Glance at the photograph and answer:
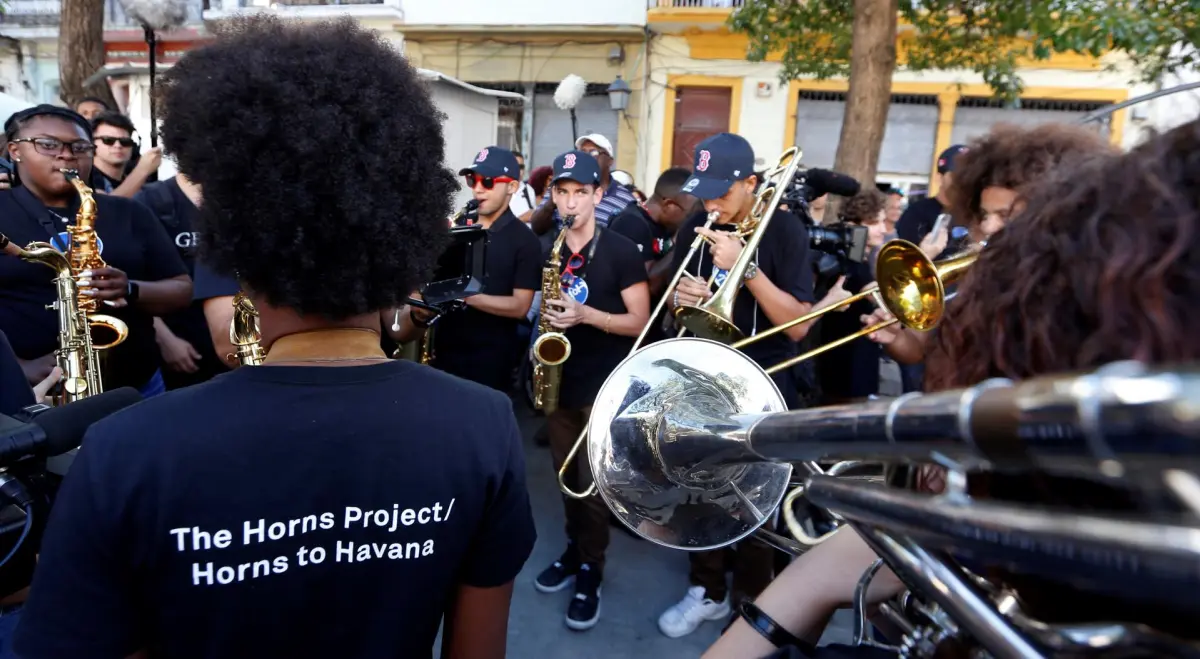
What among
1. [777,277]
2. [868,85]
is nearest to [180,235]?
[777,277]

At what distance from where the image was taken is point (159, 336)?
135 inches

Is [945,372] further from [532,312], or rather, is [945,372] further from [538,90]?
[538,90]

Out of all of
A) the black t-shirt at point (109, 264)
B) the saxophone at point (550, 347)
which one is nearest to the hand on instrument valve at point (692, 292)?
the saxophone at point (550, 347)

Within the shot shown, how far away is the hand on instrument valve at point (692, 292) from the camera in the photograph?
2.95m

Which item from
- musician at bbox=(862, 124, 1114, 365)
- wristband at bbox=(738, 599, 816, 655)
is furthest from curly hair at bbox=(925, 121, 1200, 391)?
musician at bbox=(862, 124, 1114, 365)

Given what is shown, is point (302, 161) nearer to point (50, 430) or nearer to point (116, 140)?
point (50, 430)

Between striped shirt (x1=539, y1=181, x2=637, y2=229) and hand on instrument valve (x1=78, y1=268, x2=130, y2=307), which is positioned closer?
hand on instrument valve (x1=78, y1=268, x2=130, y2=307)

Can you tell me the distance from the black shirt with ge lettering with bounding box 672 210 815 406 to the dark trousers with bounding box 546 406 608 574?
841 mm

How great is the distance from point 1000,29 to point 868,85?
7.82 ft

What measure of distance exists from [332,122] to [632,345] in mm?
2487

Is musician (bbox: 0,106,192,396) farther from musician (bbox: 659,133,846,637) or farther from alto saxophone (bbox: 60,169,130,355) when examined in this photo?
musician (bbox: 659,133,846,637)

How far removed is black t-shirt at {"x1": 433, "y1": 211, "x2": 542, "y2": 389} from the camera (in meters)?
3.46

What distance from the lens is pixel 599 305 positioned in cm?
343

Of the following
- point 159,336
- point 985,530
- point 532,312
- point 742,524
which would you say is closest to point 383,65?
point 985,530
